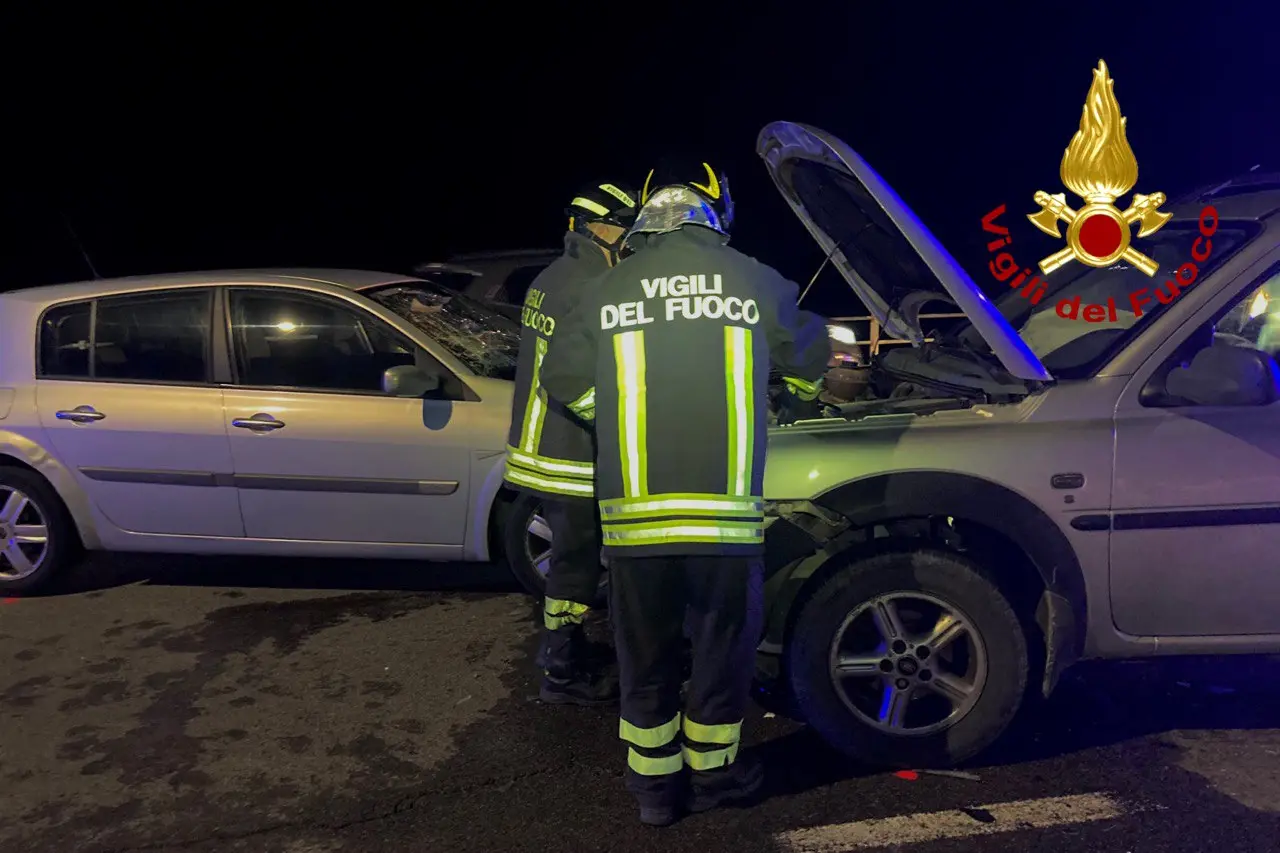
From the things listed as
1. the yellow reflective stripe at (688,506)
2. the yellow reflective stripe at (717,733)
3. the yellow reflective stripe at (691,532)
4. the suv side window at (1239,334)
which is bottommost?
the yellow reflective stripe at (717,733)

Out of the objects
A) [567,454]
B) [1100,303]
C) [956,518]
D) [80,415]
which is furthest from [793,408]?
[80,415]

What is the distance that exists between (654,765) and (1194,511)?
1.82m

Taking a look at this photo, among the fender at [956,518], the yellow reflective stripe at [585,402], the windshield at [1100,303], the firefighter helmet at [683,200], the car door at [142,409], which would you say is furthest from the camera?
the car door at [142,409]

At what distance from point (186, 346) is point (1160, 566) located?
4424 mm

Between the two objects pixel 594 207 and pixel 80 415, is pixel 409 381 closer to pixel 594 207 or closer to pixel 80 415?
pixel 594 207

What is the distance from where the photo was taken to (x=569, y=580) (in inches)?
146

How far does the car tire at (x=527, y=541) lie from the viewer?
464 centimetres

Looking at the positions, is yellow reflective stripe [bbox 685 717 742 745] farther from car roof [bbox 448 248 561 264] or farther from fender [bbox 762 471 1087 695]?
car roof [bbox 448 248 561 264]

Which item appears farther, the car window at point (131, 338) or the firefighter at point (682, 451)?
the car window at point (131, 338)

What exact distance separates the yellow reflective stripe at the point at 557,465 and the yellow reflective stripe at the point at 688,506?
793 mm

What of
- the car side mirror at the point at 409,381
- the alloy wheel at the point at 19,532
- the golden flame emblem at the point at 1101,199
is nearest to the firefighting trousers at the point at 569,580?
the car side mirror at the point at 409,381

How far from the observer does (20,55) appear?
24594 millimetres

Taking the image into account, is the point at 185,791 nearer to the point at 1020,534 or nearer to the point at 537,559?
the point at 537,559

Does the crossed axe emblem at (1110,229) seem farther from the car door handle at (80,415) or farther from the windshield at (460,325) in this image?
the car door handle at (80,415)
